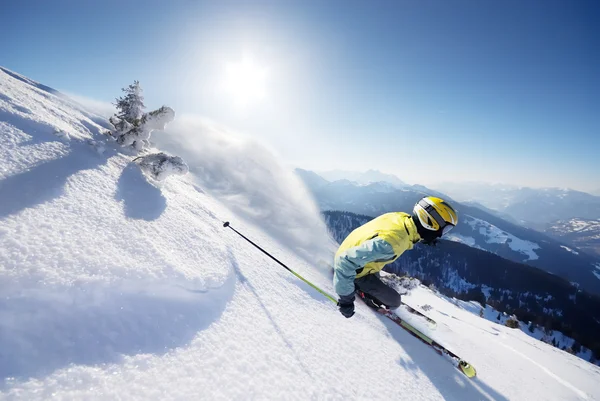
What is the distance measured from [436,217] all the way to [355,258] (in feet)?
5.98

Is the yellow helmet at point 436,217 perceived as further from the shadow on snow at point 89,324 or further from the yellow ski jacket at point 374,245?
the shadow on snow at point 89,324

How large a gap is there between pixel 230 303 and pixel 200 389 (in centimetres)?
207

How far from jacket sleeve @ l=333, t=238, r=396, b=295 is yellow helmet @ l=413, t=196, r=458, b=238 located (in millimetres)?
965

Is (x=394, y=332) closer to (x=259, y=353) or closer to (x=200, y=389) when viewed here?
(x=259, y=353)

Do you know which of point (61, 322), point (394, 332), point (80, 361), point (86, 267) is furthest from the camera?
point (394, 332)

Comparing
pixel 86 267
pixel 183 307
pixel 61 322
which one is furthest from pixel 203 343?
pixel 86 267

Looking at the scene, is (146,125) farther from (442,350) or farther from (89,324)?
(442,350)

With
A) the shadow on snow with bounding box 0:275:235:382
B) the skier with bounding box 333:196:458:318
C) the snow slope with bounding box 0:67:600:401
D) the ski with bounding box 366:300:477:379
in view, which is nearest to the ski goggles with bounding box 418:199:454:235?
the skier with bounding box 333:196:458:318

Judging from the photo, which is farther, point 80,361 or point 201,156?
point 201,156

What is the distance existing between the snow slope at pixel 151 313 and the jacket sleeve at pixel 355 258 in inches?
48.7

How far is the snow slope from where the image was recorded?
304 cm

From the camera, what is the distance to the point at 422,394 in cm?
547

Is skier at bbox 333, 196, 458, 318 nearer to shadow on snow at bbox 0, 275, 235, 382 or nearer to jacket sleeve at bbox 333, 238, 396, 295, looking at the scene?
jacket sleeve at bbox 333, 238, 396, 295

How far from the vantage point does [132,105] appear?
1259 centimetres
